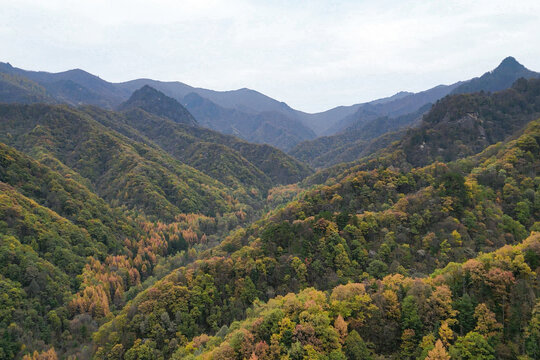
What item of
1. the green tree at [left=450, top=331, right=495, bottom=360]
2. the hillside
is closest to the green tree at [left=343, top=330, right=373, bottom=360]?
the green tree at [left=450, top=331, right=495, bottom=360]

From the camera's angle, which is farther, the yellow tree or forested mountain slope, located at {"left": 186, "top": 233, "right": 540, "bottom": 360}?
forested mountain slope, located at {"left": 186, "top": 233, "right": 540, "bottom": 360}

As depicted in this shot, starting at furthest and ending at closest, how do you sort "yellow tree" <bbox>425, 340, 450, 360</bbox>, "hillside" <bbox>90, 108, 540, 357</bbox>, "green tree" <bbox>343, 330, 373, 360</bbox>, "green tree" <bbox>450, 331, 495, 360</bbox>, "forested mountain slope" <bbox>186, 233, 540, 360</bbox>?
"hillside" <bbox>90, 108, 540, 357</bbox> < "green tree" <bbox>343, 330, 373, 360</bbox> < "forested mountain slope" <bbox>186, 233, 540, 360</bbox> < "green tree" <bbox>450, 331, 495, 360</bbox> < "yellow tree" <bbox>425, 340, 450, 360</bbox>

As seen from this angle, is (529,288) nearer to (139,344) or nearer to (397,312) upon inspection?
(397,312)

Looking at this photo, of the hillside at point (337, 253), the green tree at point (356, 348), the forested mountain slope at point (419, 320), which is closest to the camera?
the forested mountain slope at point (419, 320)

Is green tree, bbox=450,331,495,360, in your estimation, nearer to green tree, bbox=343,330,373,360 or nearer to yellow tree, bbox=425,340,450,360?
yellow tree, bbox=425,340,450,360

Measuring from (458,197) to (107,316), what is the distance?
125m

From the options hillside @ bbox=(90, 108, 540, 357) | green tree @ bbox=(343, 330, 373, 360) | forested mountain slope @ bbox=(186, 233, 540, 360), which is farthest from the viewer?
hillside @ bbox=(90, 108, 540, 357)

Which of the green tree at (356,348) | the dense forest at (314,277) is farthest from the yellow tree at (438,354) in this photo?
the green tree at (356,348)

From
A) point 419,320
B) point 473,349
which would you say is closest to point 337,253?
point 419,320

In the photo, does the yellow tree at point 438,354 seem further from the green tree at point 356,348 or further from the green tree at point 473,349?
the green tree at point 356,348

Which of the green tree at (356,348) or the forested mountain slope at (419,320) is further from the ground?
the forested mountain slope at (419,320)

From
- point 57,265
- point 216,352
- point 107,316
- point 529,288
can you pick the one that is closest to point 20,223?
point 57,265

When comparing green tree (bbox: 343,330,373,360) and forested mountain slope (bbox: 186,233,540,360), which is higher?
forested mountain slope (bbox: 186,233,540,360)

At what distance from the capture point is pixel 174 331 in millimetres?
72312
